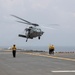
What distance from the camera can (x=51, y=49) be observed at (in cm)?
4991

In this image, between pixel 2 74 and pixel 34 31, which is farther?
pixel 34 31

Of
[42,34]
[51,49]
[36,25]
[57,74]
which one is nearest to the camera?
[57,74]

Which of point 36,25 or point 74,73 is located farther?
point 36,25

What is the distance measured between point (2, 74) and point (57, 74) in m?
3.22

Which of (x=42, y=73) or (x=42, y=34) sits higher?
(x=42, y=34)

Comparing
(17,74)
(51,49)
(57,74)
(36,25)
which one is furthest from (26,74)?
(36,25)

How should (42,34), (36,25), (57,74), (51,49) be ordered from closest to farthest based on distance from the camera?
(57,74)
(51,49)
(42,34)
(36,25)

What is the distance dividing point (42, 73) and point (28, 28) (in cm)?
5895

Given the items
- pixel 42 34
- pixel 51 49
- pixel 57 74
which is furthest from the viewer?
pixel 42 34

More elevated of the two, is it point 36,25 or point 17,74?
point 36,25

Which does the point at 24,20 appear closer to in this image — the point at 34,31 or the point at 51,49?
the point at 34,31

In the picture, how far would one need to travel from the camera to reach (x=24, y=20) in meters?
83.1

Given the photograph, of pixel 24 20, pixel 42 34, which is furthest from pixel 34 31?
pixel 24 20

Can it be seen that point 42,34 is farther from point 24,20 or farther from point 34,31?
point 24,20
